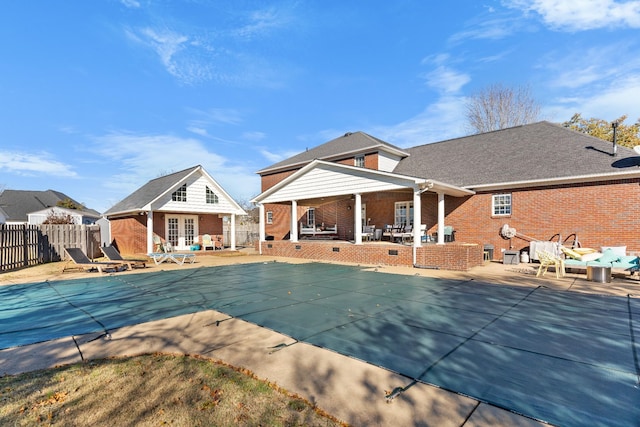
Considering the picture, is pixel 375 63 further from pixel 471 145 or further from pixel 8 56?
pixel 8 56

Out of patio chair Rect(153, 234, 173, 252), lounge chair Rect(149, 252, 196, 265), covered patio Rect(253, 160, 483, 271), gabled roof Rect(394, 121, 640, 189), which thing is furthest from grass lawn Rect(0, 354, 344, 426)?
patio chair Rect(153, 234, 173, 252)

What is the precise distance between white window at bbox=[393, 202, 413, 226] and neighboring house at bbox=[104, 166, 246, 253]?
11.6 m

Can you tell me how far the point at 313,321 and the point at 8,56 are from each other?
68.1ft

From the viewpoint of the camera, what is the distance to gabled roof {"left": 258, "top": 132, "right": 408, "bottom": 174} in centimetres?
2175

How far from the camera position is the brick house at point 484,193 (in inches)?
510

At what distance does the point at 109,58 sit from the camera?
1728cm

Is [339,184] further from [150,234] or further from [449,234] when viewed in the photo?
[150,234]

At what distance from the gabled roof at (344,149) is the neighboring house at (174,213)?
20.6ft

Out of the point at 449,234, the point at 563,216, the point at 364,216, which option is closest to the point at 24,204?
the point at 364,216

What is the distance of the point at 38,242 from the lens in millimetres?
16234

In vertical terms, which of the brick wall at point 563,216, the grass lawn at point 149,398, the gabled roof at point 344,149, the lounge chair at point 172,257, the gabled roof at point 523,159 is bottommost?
the lounge chair at point 172,257

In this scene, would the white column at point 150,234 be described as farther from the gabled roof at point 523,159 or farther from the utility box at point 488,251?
the utility box at point 488,251

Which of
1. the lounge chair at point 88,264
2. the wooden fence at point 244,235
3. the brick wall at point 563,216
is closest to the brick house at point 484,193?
the brick wall at point 563,216

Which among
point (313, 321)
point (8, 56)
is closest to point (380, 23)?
point (313, 321)
